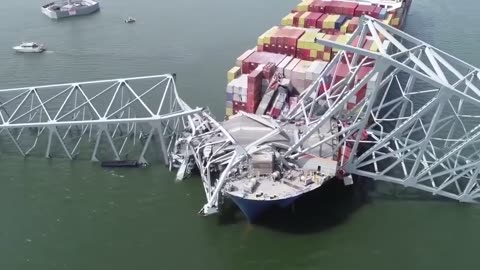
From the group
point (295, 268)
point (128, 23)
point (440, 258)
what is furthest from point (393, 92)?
point (128, 23)

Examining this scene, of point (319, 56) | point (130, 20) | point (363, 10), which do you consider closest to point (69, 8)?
point (130, 20)

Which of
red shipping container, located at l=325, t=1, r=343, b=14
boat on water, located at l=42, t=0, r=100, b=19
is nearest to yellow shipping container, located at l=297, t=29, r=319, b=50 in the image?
red shipping container, located at l=325, t=1, r=343, b=14

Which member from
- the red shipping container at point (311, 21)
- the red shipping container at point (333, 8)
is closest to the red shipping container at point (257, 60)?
the red shipping container at point (311, 21)

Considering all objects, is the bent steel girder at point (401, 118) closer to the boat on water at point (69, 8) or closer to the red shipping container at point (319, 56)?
the red shipping container at point (319, 56)

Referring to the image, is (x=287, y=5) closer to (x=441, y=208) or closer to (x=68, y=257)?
(x=441, y=208)

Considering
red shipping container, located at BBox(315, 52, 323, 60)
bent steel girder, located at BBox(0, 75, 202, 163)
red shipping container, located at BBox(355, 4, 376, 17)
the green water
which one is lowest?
the green water

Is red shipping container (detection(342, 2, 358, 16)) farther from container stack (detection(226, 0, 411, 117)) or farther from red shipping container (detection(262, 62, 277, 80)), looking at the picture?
red shipping container (detection(262, 62, 277, 80))
